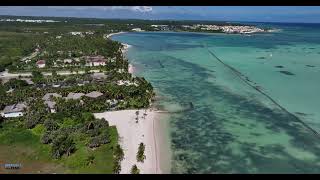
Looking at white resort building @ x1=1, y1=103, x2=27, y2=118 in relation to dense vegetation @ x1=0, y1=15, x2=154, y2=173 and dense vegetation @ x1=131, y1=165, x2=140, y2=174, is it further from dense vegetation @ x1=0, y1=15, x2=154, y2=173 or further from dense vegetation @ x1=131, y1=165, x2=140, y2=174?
dense vegetation @ x1=131, y1=165, x2=140, y2=174

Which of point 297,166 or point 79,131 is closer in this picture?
point 297,166

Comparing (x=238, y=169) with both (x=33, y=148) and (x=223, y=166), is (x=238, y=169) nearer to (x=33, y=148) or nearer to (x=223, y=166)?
(x=223, y=166)

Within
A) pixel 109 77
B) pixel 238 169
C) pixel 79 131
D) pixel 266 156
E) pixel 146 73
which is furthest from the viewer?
pixel 146 73

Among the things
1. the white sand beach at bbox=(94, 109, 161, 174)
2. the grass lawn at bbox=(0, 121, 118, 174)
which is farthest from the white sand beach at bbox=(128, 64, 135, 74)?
the grass lawn at bbox=(0, 121, 118, 174)

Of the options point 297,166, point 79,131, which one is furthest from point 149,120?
point 297,166
